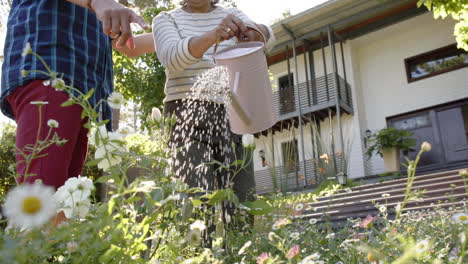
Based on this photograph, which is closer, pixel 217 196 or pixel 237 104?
pixel 217 196

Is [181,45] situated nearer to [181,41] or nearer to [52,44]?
[181,41]

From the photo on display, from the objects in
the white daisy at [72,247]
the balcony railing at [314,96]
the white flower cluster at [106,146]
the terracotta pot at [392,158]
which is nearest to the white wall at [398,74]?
the balcony railing at [314,96]

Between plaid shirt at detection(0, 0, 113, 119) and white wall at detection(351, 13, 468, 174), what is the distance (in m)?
10.8

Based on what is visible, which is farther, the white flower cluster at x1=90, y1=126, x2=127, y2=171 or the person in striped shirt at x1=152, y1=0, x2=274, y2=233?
the person in striped shirt at x1=152, y1=0, x2=274, y2=233

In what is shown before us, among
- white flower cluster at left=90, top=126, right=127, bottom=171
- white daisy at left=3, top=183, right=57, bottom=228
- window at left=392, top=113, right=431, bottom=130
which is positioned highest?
window at left=392, top=113, right=431, bottom=130

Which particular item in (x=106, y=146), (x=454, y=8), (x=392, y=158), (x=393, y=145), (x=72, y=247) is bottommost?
(x=72, y=247)

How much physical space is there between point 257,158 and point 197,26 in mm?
12099

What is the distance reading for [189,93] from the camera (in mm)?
1945

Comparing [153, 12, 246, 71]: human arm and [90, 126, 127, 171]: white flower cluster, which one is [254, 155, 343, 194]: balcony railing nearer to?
[153, 12, 246, 71]: human arm

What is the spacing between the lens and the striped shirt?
1.83m

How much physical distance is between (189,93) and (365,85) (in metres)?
11.4

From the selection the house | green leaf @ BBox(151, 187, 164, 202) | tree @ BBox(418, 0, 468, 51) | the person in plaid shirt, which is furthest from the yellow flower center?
the house

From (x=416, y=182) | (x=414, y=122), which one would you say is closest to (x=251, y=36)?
(x=416, y=182)

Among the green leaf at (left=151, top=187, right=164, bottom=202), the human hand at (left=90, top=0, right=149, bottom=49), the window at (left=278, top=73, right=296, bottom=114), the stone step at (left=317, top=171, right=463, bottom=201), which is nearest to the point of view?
the green leaf at (left=151, top=187, right=164, bottom=202)
